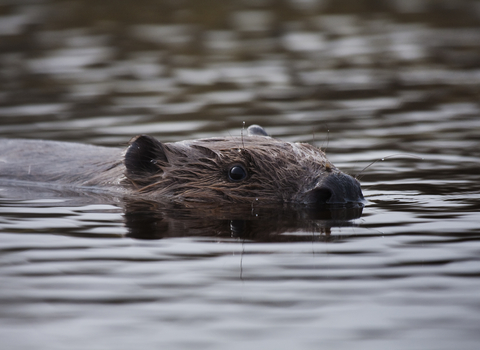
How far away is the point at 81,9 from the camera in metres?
22.8

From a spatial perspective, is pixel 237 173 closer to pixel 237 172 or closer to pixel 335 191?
pixel 237 172

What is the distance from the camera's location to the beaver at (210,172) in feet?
22.2

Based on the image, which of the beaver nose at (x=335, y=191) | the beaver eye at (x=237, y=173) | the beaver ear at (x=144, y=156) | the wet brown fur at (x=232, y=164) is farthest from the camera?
the beaver ear at (x=144, y=156)

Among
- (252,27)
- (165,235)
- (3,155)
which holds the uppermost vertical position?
(252,27)

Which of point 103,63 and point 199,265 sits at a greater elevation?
point 103,63

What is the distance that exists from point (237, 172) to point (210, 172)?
11.0 inches

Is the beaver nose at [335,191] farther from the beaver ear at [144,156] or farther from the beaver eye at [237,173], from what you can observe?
the beaver ear at [144,156]

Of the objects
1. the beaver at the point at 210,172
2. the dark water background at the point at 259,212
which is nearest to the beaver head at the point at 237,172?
the beaver at the point at 210,172

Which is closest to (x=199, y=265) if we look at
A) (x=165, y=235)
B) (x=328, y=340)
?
(x=165, y=235)

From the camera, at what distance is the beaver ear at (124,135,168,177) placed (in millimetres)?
7328

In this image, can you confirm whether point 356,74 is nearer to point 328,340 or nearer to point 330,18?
point 330,18

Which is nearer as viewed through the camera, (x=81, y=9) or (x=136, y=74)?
(x=136, y=74)

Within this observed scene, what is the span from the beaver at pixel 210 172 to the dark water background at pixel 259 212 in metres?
0.23

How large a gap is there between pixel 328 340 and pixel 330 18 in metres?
16.9
